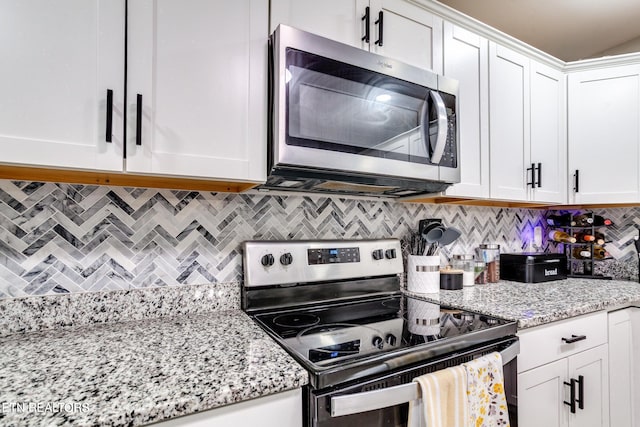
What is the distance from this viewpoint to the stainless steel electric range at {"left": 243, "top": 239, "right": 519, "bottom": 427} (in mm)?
795

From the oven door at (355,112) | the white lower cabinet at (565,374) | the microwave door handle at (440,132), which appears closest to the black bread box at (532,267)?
the white lower cabinet at (565,374)

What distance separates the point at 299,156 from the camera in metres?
1.06

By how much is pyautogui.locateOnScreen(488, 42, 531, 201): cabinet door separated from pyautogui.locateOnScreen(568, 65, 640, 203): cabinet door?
442 mm

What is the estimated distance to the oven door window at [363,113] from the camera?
1089 mm

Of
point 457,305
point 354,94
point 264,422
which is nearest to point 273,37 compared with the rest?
point 354,94

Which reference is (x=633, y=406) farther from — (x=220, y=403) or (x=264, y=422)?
(x=220, y=403)

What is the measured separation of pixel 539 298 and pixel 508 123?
888 millimetres

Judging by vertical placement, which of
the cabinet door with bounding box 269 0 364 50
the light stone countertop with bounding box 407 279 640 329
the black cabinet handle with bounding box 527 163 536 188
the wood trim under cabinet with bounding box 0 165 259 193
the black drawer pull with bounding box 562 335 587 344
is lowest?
the black drawer pull with bounding box 562 335 587 344

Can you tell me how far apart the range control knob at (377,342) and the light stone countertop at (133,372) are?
276mm

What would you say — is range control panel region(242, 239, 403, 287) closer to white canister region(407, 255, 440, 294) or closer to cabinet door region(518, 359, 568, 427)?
white canister region(407, 255, 440, 294)

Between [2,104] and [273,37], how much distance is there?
748 mm

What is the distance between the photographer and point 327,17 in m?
1.23

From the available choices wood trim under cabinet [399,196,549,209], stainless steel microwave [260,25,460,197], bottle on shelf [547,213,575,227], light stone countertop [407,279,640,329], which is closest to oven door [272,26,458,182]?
stainless steel microwave [260,25,460,197]

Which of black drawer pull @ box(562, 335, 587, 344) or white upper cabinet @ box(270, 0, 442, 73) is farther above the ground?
white upper cabinet @ box(270, 0, 442, 73)
